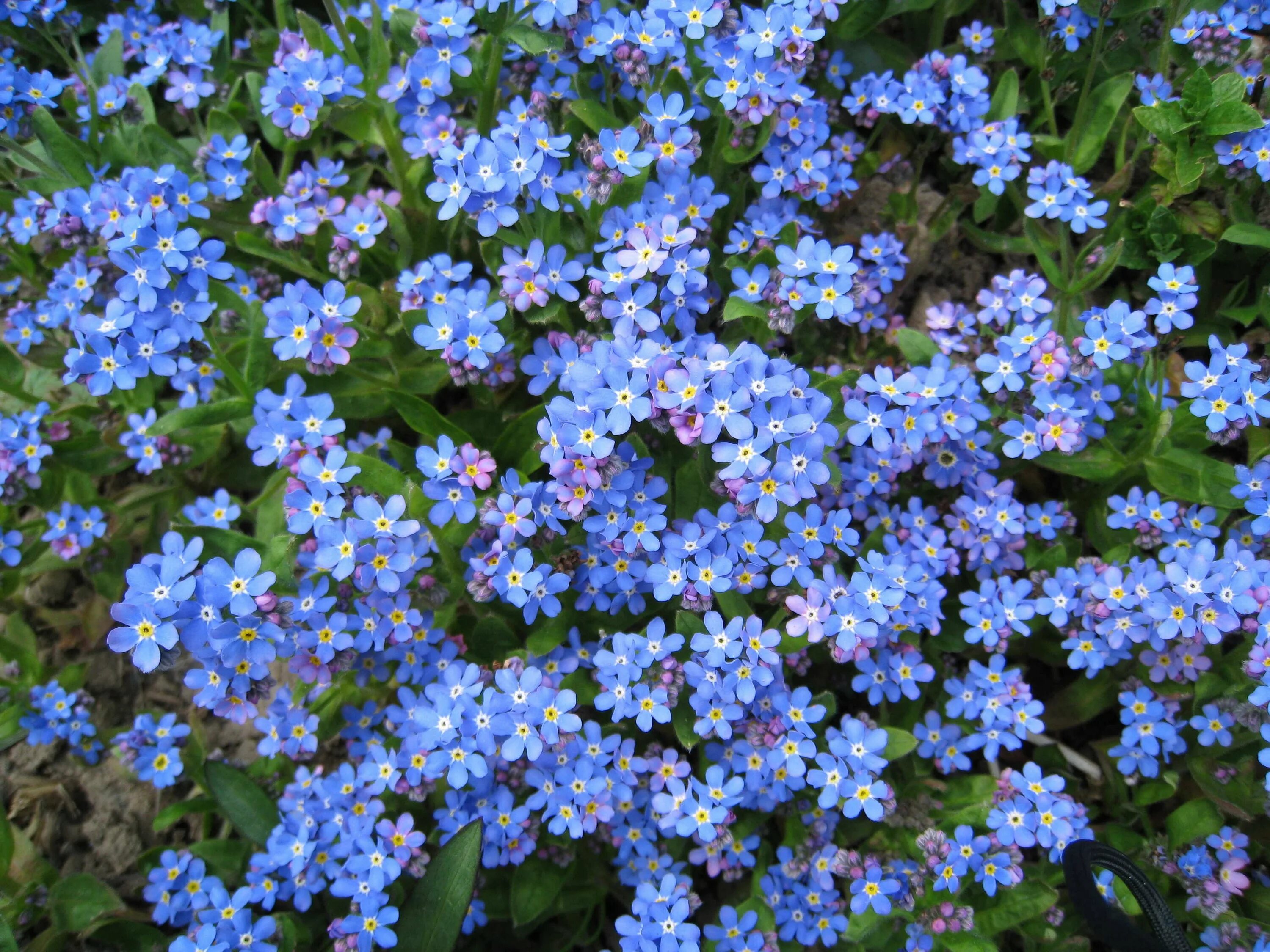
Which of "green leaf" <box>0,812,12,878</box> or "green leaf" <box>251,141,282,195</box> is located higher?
"green leaf" <box>251,141,282,195</box>

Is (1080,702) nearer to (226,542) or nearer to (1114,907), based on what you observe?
(1114,907)

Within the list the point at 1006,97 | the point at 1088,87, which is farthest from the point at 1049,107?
the point at 1088,87

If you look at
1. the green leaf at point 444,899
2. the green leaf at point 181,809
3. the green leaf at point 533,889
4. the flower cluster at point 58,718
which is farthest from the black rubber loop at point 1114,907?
the flower cluster at point 58,718

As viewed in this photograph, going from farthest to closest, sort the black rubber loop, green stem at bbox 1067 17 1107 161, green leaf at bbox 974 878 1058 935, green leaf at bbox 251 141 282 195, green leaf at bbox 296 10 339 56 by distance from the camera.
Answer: green leaf at bbox 251 141 282 195 < green leaf at bbox 296 10 339 56 < green stem at bbox 1067 17 1107 161 < green leaf at bbox 974 878 1058 935 < the black rubber loop

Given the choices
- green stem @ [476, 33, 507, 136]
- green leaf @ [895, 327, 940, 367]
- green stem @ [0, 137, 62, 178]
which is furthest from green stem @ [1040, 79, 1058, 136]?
green stem @ [0, 137, 62, 178]

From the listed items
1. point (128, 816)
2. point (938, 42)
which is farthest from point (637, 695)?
point (938, 42)

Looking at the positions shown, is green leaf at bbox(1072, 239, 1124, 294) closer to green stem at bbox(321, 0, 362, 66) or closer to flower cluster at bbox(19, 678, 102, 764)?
green stem at bbox(321, 0, 362, 66)
